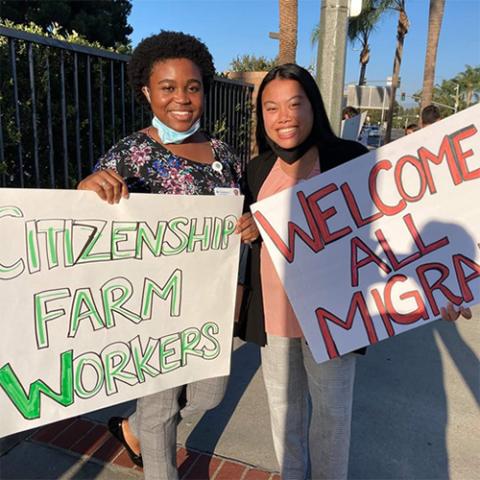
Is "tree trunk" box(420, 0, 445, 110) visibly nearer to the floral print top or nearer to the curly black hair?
the curly black hair

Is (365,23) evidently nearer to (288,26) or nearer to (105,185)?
(288,26)

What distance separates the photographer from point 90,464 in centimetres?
233

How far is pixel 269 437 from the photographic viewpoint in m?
2.58

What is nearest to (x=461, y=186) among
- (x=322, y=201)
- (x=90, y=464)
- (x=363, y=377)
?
(x=322, y=201)

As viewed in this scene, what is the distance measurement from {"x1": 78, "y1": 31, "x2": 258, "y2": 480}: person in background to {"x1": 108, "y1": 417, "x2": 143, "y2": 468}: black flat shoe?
0.38 meters

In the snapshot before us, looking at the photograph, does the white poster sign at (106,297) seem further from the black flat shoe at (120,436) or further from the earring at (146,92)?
the black flat shoe at (120,436)

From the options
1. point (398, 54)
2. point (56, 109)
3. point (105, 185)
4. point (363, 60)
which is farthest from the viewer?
point (363, 60)

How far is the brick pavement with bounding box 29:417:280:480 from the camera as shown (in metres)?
2.29

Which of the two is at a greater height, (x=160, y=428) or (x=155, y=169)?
(x=155, y=169)

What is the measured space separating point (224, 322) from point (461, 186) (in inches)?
42.8

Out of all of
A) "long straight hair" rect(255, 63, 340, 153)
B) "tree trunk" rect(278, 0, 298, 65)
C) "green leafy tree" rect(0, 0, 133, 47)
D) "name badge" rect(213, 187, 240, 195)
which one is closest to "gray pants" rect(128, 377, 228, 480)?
"name badge" rect(213, 187, 240, 195)

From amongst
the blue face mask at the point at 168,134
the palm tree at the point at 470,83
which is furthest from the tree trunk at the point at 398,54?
the palm tree at the point at 470,83

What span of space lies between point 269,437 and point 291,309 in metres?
1.07

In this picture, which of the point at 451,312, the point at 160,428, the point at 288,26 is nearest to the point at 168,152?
the point at 160,428
